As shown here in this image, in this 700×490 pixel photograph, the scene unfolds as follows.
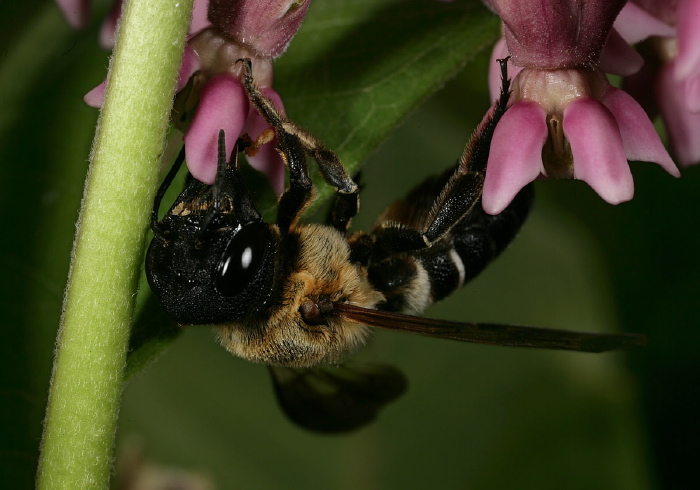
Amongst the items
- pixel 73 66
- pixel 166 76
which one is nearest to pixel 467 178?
pixel 166 76

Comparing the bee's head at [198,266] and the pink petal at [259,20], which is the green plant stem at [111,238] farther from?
the pink petal at [259,20]

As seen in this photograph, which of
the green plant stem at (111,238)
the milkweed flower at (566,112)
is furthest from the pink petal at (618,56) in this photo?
the green plant stem at (111,238)

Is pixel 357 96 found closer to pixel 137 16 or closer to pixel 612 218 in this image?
pixel 137 16

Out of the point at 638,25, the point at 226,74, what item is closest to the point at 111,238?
the point at 226,74

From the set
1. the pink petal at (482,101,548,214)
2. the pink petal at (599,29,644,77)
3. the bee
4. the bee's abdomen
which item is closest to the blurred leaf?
the bee

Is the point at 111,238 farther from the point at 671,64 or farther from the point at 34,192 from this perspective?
the point at 671,64
